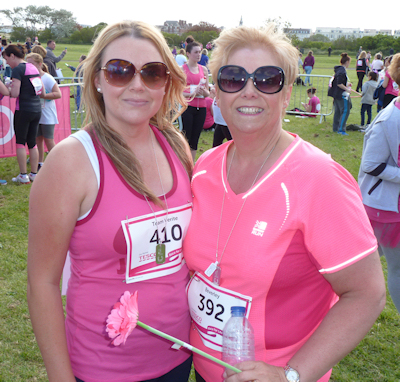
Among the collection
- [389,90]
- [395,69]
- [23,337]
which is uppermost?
[395,69]

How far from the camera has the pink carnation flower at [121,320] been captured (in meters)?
1.39

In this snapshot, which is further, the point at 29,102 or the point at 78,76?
the point at 29,102

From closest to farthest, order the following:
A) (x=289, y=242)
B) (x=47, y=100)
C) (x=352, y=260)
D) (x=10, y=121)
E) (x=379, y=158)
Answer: (x=352, y=260) → (x=289, y=242) → (x=379, y=158) → (x=47, y=100) → (x=10, y=121)

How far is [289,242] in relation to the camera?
1.48 m

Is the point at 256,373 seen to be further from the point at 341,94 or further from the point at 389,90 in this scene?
the point at 341,94

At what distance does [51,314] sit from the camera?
5.24 ft

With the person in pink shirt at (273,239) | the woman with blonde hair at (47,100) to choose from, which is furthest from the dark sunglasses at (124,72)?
the woman with blonde hair at (47,100)

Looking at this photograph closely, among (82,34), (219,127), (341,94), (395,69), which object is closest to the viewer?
(395,69)

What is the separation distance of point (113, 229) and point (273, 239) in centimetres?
65

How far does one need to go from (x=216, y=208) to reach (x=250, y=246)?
0.28 metres

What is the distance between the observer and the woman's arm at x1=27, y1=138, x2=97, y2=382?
151 cm

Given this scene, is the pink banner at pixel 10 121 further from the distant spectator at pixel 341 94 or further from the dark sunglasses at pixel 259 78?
the distant spectator at pixel 341 94

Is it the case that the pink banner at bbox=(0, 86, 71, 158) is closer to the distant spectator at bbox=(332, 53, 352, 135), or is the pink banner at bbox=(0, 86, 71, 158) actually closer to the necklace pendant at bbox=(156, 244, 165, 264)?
the necklace pendant at bbox=(156, 244, 165, 264)

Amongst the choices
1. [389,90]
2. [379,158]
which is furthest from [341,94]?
[379,158]
